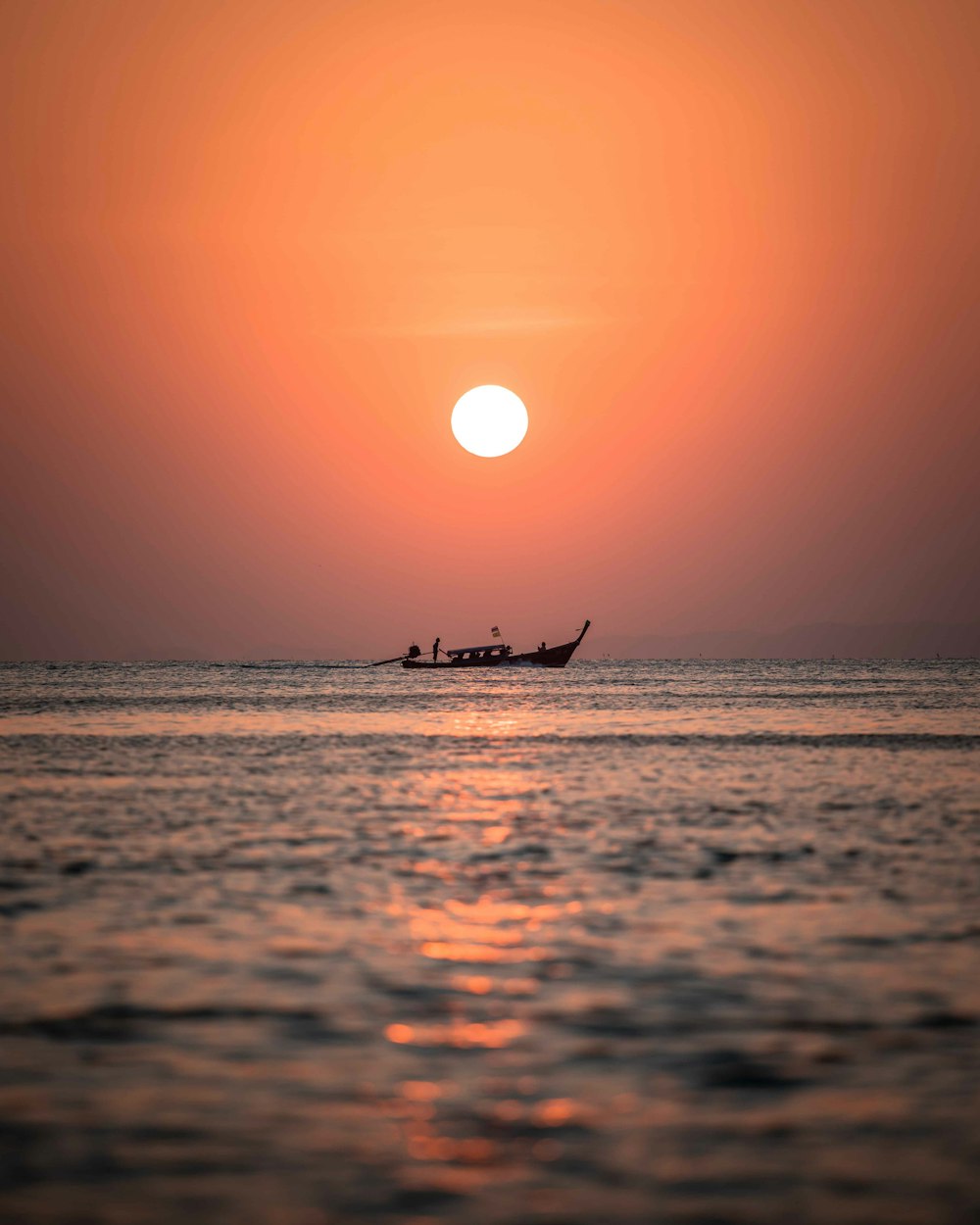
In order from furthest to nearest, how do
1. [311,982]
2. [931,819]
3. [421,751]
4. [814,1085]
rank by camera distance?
[421,751]
[931,819]
[311,982]
[814,1085]

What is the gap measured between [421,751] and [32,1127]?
39108 millimetres

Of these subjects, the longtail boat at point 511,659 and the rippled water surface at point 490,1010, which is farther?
the longtail boat at point 511,659

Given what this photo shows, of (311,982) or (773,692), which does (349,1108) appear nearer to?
(311,982)

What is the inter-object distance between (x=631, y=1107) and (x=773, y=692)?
113143 millimetres

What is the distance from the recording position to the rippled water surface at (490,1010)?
842cm

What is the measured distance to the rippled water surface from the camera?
8.42m

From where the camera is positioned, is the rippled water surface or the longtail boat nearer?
the rippled water surface

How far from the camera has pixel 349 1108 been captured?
9.65 metres

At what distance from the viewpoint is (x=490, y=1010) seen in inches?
485

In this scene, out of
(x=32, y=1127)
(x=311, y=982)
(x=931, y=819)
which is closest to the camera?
(x=32, y=1127)

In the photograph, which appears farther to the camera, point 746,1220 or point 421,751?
point 421,751

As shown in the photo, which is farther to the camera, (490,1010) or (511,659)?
(511,659)

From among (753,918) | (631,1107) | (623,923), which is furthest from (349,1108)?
(753,918)

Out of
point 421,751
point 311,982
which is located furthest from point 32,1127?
point 421,751
